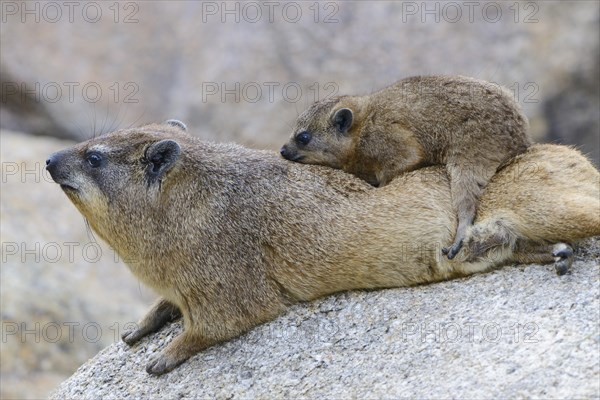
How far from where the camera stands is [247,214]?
817 cm

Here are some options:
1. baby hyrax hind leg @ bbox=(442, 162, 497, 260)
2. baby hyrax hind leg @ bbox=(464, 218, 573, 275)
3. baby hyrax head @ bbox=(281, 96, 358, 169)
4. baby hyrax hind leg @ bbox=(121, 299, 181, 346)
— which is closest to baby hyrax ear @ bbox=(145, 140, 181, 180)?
baby hyrax head @ bbox=(281, 96, 358, 169)

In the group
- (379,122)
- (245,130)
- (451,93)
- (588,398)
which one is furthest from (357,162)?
(245,130)

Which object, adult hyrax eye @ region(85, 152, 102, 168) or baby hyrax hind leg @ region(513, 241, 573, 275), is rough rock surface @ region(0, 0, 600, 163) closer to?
adult hyrax eye @ region(85, 152, 102, 168)

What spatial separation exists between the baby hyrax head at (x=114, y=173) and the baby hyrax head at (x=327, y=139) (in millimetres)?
1197

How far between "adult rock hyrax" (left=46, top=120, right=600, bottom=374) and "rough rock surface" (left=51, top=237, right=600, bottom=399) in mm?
164

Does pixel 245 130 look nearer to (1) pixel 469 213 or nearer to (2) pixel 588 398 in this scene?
(1) pixel 469 213

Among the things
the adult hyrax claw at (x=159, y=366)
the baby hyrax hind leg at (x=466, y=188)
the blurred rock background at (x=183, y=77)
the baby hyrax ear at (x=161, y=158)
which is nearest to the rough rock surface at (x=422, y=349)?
the adult hyrax claw at (x=159, y=366)

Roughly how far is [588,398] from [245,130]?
35.6 feet

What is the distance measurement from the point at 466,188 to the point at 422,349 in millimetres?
1409

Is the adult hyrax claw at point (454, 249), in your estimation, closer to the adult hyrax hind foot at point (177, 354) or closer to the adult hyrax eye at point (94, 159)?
the adult hyrax hind foot at point (177, 354)

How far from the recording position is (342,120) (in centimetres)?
884

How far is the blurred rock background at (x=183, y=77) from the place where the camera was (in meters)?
13.4

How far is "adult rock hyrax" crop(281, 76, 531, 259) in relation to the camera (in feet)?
26.0

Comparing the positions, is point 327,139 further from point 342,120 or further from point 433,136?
point 433,136
